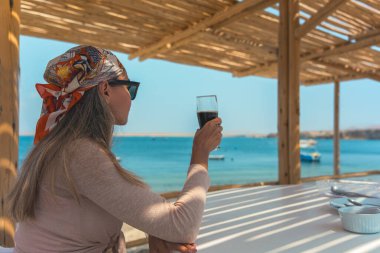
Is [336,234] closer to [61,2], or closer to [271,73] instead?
[61,2]

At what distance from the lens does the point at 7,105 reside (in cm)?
183

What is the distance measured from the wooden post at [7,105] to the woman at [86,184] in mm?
1078

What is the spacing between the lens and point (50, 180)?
0.82 m

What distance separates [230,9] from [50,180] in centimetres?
341

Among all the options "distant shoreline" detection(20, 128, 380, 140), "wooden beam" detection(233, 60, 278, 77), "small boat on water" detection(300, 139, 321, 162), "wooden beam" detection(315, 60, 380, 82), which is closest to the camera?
"wooden beam" detection(233, 60, 278, 77)

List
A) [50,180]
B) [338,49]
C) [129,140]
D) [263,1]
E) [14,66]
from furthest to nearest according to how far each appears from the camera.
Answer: [129,140] < [338,49] < [263,1] < [14,66] < [50,180]

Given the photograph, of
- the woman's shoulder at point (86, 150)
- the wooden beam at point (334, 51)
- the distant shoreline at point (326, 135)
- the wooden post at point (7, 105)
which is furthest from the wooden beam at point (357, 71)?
the distant shoreline at point (326, 135)

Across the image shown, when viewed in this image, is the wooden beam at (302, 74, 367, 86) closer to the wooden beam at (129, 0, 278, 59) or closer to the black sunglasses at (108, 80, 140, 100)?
the wooden beam at (129, 0, 278, 59)

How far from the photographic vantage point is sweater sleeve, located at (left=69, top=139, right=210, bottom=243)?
76cm

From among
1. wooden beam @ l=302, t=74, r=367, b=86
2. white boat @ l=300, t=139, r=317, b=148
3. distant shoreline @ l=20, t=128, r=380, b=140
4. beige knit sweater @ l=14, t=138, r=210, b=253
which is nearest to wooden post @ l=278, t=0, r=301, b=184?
beige knit sweater @ l=14, t=138, r=210, b=253

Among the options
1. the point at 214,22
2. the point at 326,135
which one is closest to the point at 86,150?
the point at 214,22

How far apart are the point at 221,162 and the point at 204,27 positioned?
76.1 feet

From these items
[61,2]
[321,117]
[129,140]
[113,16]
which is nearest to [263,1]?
[113,16]

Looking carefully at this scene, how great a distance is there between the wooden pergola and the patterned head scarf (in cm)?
110
